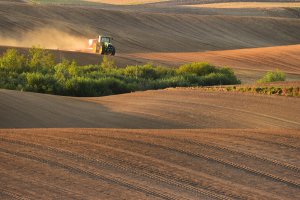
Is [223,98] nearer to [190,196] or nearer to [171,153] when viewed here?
[171,153]

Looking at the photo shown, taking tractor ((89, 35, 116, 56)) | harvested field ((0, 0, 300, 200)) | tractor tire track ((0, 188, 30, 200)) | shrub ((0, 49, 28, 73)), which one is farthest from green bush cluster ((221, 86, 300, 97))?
tractor ((89, 35, 116, 56))

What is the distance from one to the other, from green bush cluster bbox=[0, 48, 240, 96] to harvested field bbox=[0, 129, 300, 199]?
55.6ft

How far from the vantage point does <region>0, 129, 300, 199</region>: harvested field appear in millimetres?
12771

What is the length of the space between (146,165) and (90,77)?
87.9 ft

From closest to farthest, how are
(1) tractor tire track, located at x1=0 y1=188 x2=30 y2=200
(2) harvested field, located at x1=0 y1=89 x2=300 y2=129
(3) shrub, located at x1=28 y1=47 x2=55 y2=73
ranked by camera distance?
1. (1) tractor tire track, located at x1=0 y1=188 x2=30 y2=200
2. (2) harvested field, located at x1=0 y1=89 x2=300 y2=129
3. (3) shrub, located at x1=28 y1=47 x2=55 y2=73

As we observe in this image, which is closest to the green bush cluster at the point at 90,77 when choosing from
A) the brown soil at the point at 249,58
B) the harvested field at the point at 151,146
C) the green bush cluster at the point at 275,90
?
the harvested field at the point at 151,146

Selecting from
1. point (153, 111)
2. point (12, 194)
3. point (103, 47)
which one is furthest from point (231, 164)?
point (103, 47)

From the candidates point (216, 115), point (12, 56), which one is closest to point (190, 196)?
Result: point (216, 115)

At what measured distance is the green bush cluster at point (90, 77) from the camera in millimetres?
36062

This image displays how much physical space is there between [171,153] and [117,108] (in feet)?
34.4

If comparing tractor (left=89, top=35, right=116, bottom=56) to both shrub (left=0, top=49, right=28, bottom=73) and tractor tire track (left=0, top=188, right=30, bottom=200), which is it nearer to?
shrub (left=0, top=49, right=28, bottom=73)

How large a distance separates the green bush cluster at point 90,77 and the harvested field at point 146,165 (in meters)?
16.9

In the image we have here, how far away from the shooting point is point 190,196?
1263cm

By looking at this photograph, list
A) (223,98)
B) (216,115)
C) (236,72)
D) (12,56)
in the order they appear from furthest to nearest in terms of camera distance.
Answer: (236,72)
(12,56)
(223,98)
(216,115)
